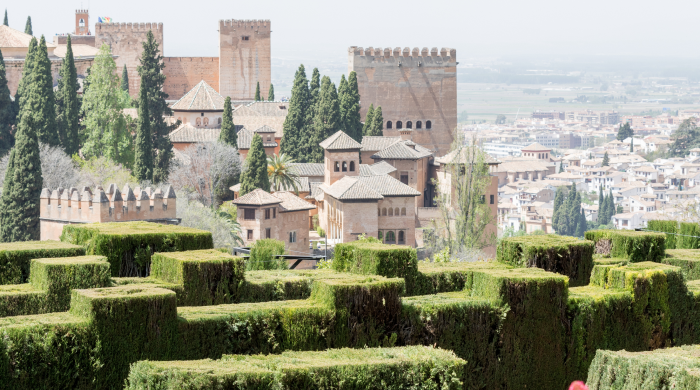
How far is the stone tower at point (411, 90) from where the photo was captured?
66.9m

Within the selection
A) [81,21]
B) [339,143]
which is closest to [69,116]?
[339,143]

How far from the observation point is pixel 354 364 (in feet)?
33.4

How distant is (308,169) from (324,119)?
3.31 meters

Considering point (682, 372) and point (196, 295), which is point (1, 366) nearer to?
point (196, 295)

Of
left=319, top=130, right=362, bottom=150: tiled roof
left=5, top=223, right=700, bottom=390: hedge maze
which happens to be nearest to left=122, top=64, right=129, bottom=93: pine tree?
left=319, top=130, right=362, bottom=150: tiled roof

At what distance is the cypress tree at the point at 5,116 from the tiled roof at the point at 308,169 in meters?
13.1

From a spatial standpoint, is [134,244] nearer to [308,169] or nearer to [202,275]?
[202,275]

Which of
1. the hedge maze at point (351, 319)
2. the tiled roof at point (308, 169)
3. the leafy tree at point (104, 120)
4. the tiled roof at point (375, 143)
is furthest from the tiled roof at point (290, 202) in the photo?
the hedge maze at point (351, 319)

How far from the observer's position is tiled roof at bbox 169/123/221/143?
54031 mm

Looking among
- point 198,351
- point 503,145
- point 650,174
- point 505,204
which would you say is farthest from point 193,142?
point 503,145

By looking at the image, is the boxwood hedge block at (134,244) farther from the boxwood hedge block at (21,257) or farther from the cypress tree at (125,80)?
the cypress tree at (125,80)

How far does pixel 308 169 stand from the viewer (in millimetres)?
52344

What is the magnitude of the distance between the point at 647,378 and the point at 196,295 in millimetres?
5409

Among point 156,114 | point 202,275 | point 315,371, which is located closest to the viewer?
point 315,371
